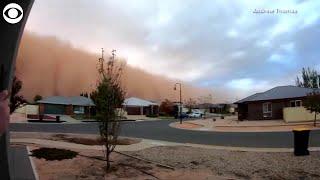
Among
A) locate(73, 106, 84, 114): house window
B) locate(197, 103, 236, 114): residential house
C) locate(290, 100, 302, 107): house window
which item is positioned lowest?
locate(290, 100, 302, 107): house window

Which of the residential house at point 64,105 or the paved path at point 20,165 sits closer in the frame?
the paved path at point 20,165

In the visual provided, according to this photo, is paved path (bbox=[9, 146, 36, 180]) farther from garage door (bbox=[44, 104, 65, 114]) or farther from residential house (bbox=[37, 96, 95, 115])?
garage door (bbox=[44, 104, 65, 114])

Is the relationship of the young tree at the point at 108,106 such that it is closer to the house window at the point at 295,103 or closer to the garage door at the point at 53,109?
the house window at the point at 295,103

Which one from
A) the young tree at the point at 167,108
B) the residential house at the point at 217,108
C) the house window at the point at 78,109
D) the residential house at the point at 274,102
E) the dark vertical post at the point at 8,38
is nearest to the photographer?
the dark vertical post at the point at 8,38

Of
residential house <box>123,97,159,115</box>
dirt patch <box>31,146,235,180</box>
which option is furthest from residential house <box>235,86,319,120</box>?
residential house <box>123,97,159,115</box>

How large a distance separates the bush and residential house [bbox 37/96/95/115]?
2915 inches

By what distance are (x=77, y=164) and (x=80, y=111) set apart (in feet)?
281

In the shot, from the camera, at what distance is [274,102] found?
186ft

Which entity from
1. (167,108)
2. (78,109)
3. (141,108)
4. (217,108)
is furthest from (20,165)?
(217,108)

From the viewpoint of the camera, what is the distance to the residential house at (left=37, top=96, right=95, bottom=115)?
310 ft

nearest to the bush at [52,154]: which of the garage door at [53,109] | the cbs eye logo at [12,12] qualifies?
the cbs eye logo at [12,12]

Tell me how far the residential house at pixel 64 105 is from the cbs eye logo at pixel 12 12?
83.5 meters

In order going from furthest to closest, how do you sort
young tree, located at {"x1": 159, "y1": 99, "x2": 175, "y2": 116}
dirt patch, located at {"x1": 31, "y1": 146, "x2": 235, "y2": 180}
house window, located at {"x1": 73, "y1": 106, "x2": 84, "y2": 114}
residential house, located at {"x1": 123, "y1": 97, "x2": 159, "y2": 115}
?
young tree, located at {"x1": 159, "y1": 99, "x2": 175, "y2": 116}
residential house, located at {"x1": 123, "y1": 97, "x2": 159, "y2": 115}
house window, located at {"x1": 73, "y1": 106, "x2": 84, "y2": 114}
dirt patch, located at {"x1": 31, "y1": 146, "x2": 235, "y2": 180}

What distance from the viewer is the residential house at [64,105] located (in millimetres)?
94438
